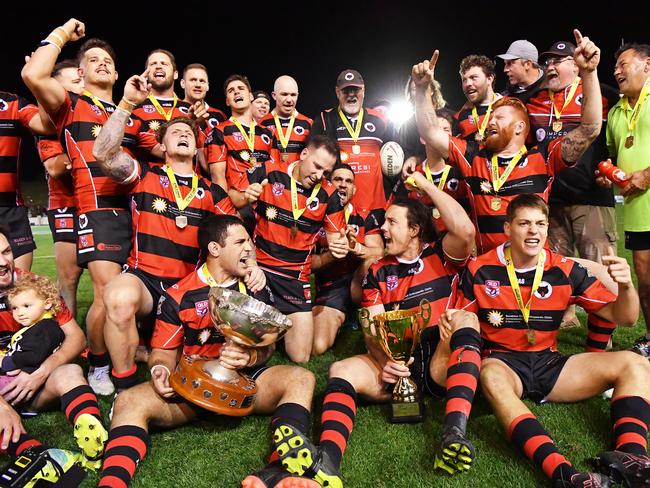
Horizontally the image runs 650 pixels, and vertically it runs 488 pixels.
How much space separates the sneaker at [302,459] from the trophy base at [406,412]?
0.74 meters

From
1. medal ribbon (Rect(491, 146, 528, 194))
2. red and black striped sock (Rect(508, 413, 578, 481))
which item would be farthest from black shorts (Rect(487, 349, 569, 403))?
medal ribbon (Rect(491, 146, 528, 194))

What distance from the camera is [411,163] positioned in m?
4.57

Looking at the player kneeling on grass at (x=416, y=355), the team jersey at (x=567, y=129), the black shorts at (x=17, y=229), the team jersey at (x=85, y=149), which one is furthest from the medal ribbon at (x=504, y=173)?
the black shorts at (x=17, y=229)

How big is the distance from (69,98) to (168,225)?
1271 mm

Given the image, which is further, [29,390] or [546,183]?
[546,183]

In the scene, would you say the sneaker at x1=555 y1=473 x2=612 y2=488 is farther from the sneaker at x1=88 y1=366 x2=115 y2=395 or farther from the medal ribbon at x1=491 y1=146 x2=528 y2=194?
the sneaker at x1=88 y1=366 x2=115 y2=395

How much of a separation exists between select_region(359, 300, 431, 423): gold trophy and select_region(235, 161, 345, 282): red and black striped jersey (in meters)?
1.58

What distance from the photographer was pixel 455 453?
2416 mm

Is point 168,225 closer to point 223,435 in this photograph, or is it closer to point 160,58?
point 223,435

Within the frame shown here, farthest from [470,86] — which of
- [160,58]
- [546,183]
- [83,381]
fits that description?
[83,381]

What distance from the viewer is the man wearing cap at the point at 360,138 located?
5383 millimetres

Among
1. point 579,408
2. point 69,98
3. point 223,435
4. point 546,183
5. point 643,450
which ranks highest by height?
point 69,98

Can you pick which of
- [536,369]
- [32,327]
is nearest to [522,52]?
[536,369]

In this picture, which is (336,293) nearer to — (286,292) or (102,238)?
(286,292)
